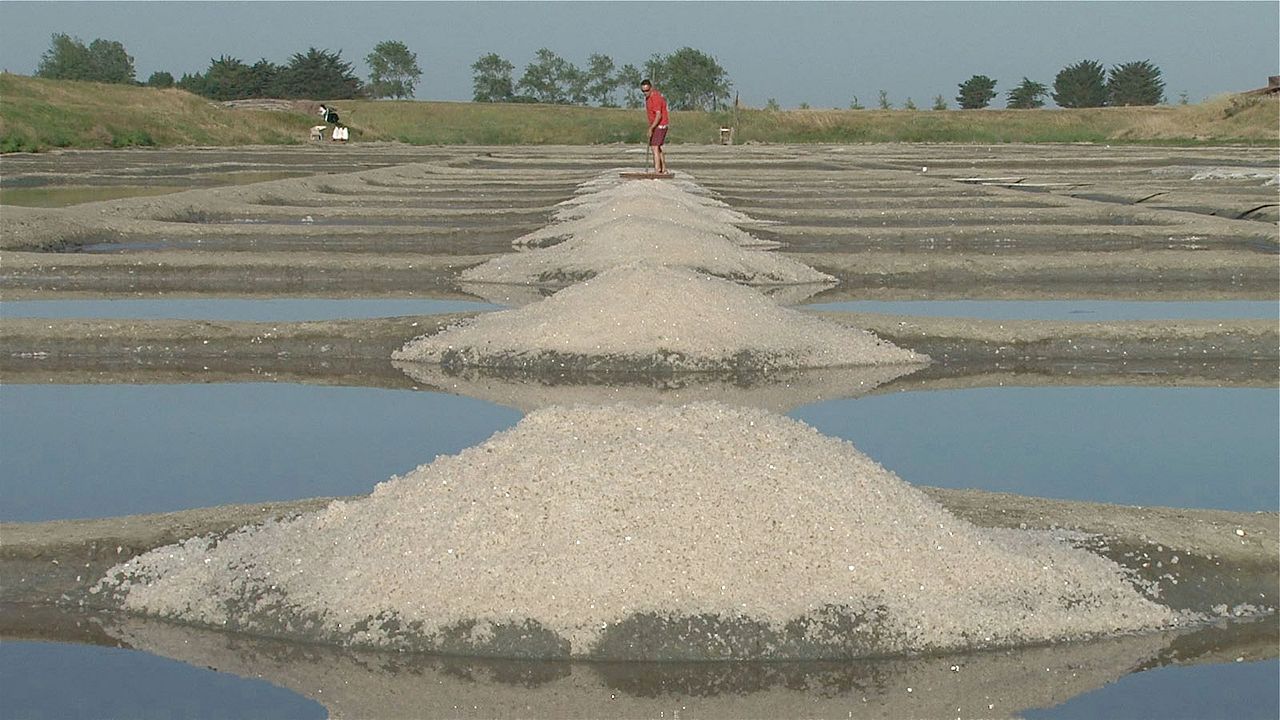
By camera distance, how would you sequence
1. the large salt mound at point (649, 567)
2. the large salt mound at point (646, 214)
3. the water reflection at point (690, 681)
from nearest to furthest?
1. the water reflection at point (690, 681)
2. the large salt mound at point (649, 567)
3. the large salt mound at point (646, 214)

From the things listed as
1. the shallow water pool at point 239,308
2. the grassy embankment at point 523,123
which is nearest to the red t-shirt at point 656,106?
the shallow water pool at point 239,308

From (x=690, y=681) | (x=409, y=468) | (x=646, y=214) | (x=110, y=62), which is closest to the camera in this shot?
(x=690, y=681)

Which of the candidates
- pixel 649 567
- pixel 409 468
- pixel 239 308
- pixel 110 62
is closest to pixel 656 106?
pixel 239 308

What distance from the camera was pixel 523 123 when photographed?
163ft

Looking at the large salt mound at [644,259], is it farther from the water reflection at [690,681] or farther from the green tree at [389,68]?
the green tree at [389,68]

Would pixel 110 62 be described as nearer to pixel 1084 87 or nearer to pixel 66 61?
pixel 66 61

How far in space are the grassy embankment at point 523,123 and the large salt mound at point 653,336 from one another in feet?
77.5

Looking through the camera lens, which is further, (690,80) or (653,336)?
(690,80)

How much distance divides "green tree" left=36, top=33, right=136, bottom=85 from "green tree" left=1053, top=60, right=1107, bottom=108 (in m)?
40.2

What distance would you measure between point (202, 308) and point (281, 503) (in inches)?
168

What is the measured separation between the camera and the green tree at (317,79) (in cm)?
5959

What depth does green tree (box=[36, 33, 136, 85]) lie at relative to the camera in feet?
238

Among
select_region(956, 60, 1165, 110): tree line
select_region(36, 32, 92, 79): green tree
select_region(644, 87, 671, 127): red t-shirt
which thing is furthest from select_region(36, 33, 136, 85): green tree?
select_region(644, 87, 671, 127): red t-shirt

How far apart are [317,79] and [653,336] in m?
56.3
